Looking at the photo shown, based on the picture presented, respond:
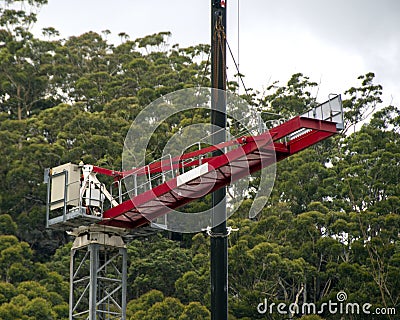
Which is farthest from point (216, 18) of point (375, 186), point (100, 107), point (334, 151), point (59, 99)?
point (59, 99)

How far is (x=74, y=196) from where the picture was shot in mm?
20562

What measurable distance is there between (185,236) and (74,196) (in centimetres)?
1850

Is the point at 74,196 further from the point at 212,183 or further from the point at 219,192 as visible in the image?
the point at 219,192

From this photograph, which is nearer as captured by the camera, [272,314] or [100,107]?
[272,314]

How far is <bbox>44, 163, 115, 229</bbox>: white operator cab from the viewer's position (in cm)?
2030

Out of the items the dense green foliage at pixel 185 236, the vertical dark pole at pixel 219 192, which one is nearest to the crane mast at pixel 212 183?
the vertical dark pole at pixel 219 192

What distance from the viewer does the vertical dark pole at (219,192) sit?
17.4m

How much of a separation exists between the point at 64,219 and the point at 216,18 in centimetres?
558

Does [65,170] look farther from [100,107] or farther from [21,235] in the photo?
[100,107]

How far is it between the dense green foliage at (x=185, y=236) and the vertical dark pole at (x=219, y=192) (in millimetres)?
9377

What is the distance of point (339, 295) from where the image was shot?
105 ft

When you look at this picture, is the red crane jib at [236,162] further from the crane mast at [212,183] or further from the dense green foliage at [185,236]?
the dense green foliage at [185,236]

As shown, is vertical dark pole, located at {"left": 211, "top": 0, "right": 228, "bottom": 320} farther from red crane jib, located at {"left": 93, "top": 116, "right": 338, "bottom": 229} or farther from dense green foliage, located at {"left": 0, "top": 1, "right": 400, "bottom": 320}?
dense green foliage, located at {"left": 0, "top": 1, "right": 400, "bottom": 320}

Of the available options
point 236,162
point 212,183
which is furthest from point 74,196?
point 236,162
